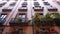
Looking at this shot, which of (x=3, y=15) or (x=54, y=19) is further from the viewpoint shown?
(x=3, y=15)

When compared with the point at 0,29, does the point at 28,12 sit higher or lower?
higher

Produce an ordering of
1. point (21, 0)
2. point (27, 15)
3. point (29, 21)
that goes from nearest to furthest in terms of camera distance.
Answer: point (29, 21)
point (27, 15)
point (21, 0)

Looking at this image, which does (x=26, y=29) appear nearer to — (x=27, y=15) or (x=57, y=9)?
(x=27, y=15)

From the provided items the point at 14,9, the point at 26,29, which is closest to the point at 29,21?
the point at 26,29

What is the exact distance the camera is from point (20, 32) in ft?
43.9

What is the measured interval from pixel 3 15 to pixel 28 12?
10.4ft

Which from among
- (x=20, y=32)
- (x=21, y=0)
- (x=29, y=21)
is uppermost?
(x=21, y=0)

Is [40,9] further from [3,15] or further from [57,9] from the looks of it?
[3,15]

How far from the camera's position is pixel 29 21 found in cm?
1424

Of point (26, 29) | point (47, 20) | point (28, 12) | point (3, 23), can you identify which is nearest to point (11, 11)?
point (28, 12)

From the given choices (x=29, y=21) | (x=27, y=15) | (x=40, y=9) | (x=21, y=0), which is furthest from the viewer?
(x=21, y=0)

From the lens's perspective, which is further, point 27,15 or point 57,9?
point 57,9

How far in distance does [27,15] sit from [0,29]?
408cm

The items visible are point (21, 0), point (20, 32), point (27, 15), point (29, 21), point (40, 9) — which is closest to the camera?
point (20, 32)
